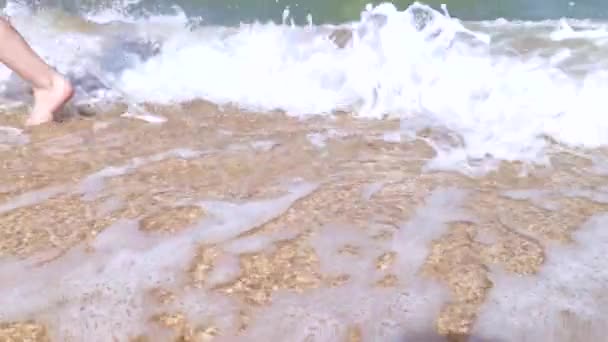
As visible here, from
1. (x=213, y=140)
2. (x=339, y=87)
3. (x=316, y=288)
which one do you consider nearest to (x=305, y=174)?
(x=213, y=140)

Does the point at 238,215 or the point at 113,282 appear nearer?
the point at 113,282

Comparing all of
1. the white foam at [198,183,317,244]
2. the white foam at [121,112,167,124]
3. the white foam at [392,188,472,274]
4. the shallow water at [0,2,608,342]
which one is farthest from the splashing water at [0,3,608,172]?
the white foam at [198,183,317,244]

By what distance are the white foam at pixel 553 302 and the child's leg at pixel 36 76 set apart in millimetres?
2391

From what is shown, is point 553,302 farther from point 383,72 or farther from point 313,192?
point 383,72

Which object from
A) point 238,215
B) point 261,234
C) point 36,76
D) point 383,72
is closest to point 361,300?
point 261,234

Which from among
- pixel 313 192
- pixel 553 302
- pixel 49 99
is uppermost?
pixel 49 99

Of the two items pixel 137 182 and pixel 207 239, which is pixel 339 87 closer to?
pixel 137 182

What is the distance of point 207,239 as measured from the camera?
9.46ft

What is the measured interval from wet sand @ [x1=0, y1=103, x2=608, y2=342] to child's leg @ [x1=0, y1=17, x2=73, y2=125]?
14 cm

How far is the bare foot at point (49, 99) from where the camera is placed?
13.3ft

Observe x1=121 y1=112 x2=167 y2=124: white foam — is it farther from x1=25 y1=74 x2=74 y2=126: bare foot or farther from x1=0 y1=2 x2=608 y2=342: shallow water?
x1=25 y1=74 x2=74 y2=126: bare foot

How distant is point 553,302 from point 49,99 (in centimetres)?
264

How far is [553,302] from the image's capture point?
2.56m

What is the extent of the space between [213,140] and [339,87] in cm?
129
